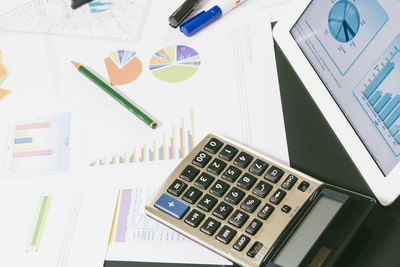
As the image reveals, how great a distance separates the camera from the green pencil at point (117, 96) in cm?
61

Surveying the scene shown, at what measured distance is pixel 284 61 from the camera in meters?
0.64

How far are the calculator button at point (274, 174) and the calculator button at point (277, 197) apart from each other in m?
0.02

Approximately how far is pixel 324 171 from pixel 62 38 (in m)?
0.45

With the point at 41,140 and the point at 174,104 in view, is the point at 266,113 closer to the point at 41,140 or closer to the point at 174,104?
the point at 174,104

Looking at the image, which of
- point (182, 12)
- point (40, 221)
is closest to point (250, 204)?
point (40, 221)

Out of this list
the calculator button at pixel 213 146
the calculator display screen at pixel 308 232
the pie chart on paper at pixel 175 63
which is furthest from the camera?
the pie chart on paper at pixel 175 63

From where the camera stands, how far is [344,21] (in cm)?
53

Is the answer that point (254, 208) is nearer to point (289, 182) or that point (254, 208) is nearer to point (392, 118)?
point (289, 182)

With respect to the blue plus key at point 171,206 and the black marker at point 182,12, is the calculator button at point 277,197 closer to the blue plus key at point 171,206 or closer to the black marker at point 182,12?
the blue plus key at point 171,206

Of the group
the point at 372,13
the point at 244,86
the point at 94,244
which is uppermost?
the point at 372,13

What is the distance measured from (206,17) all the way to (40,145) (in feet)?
0.98

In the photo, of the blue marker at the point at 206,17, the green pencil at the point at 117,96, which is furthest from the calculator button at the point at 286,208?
the blue marker at the point at 206,17

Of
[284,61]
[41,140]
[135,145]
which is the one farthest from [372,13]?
[41,140]

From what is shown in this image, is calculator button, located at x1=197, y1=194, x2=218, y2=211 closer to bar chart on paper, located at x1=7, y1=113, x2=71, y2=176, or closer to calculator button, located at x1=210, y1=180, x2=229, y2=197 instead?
calculator button, located at x1=210, y1=180, x2=229, y2=197
